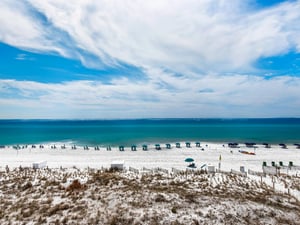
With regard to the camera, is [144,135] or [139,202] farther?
[144,135]

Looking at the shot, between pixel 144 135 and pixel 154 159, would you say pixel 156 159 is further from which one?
pixel 144 135

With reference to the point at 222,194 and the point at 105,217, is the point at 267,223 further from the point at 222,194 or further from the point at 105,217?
the point at 105,217

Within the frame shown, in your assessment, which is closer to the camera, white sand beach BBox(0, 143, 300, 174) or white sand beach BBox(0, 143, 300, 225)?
white sand beach BBox(0, 143, 300, 225)

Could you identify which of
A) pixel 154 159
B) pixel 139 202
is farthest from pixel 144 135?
pixel 139 202

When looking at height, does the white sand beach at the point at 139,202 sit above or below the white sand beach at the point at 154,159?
above

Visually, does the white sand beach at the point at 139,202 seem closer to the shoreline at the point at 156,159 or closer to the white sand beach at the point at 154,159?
the shoreline at the point at 156,159

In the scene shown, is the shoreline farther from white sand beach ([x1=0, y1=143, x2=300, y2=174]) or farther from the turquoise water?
the turquoise water

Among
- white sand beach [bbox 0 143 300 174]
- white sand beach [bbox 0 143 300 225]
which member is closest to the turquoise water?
white sand beach [bbox 0 143 300 174]

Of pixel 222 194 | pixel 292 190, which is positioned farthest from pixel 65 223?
pixel 292 190

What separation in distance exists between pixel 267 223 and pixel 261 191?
4796 millimetres

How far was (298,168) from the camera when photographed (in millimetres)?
23609

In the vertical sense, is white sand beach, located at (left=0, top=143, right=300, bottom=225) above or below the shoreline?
above

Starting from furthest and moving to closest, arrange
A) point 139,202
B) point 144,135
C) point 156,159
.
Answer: point 144,135 < point 156,159 < point 139,202

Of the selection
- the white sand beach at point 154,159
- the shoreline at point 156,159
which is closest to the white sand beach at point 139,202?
the shoreline at point 156,159
